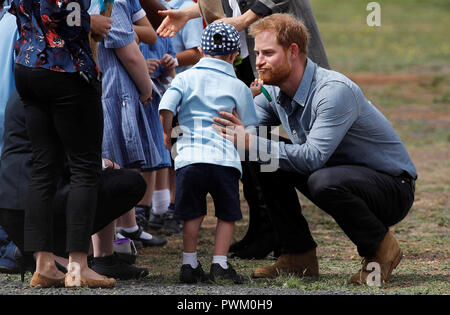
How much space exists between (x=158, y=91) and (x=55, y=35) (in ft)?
6.35

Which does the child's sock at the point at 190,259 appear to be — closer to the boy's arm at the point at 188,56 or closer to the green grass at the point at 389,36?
the boy's arm at the point at 188,56

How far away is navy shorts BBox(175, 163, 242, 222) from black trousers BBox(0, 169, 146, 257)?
0.81 feet

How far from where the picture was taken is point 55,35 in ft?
13.7

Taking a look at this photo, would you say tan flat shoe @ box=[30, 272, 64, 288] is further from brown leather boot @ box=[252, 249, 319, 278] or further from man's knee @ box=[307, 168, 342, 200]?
man's knee @ box=[307, 168, 342, 200]

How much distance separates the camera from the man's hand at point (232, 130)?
14.9ft

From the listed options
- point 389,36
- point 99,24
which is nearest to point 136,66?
point 99,24

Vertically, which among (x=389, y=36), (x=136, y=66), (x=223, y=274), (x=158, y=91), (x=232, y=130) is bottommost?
(x=389, y=36)

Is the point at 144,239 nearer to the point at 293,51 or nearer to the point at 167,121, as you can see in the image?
the point at 167,121

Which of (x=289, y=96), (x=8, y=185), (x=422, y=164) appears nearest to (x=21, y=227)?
(x=8, y=185)

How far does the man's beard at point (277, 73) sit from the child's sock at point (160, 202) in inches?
95.2

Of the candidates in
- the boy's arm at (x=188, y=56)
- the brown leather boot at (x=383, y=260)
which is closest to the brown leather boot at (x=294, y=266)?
the brown leather boot at (x=383, y=260)

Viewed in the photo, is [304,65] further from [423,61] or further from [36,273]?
[423,61]

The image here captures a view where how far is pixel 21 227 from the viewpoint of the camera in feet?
15.2
